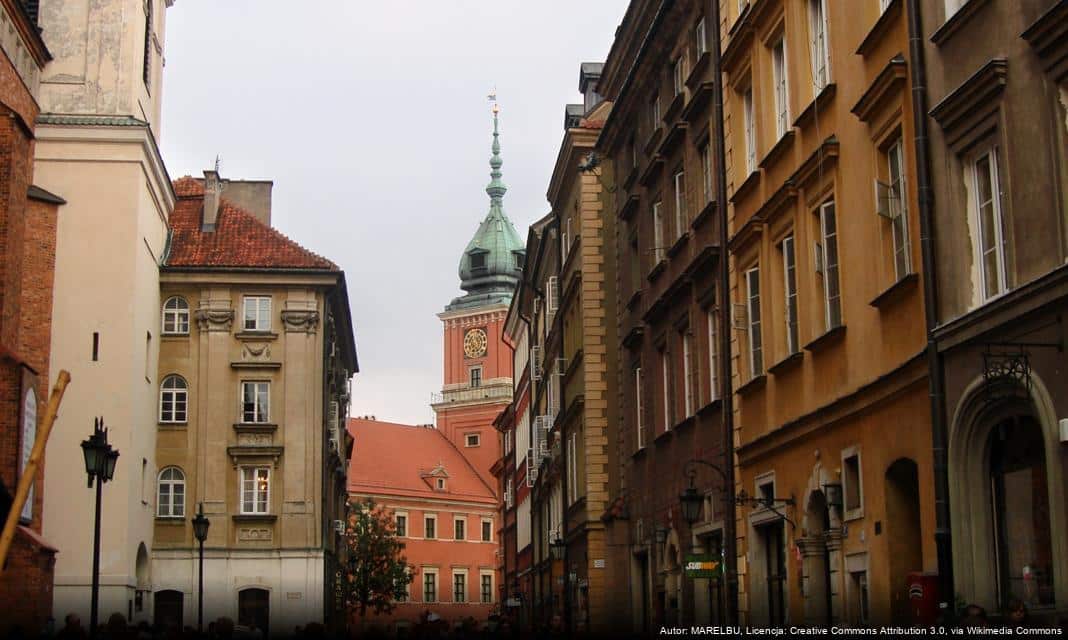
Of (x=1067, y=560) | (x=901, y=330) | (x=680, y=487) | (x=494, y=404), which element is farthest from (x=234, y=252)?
(x=494, y=404)

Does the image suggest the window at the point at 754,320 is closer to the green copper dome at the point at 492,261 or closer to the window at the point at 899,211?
the window at the point at 899,211

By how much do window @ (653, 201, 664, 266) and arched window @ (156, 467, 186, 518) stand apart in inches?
947

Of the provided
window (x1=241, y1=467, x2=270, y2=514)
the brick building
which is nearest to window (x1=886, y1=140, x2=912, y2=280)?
the brick building

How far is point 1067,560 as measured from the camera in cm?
1222

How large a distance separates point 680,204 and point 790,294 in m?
6.81

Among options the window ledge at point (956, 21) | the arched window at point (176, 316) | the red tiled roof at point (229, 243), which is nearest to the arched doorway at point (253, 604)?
the arched window at point (176, 316)

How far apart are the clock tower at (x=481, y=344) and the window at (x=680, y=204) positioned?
295 ft

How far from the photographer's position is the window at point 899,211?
1578 cm

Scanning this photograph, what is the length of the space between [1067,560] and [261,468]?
38.8m

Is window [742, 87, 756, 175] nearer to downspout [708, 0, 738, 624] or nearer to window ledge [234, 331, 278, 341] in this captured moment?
downspout [708, 0, 738, 624]

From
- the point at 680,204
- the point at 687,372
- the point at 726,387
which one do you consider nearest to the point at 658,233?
the point at 680,204

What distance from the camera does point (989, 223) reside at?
46.0 ft

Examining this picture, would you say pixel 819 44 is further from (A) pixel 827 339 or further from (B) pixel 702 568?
(B) pixel 702 568

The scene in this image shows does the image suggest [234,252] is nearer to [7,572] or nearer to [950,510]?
[7,572]
